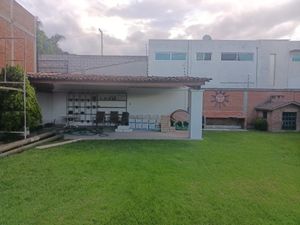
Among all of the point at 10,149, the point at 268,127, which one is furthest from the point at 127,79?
the point at 268,127

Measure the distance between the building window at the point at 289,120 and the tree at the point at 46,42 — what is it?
101ft

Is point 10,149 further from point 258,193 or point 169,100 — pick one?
point 169,100

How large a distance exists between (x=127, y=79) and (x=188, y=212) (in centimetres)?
900

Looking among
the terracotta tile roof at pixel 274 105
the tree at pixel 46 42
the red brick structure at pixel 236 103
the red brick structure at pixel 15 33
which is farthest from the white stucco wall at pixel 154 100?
the tree at pixel 46 42

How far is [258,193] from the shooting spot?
239 inches

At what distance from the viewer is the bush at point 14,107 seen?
10.6m

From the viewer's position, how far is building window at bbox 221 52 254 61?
89.7 feet

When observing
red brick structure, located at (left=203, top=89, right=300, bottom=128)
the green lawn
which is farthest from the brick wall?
the green lawn

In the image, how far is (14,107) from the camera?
35.2ft

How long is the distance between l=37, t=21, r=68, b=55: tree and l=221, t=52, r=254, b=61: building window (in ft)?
77.8

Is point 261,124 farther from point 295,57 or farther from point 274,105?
point 295,57

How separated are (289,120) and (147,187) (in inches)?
671

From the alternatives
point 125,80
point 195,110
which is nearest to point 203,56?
point 195,110

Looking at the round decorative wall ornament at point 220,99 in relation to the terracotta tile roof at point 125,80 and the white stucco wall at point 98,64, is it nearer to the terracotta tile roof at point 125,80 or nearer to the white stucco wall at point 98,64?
the terracotta tile roof at point 125,80
